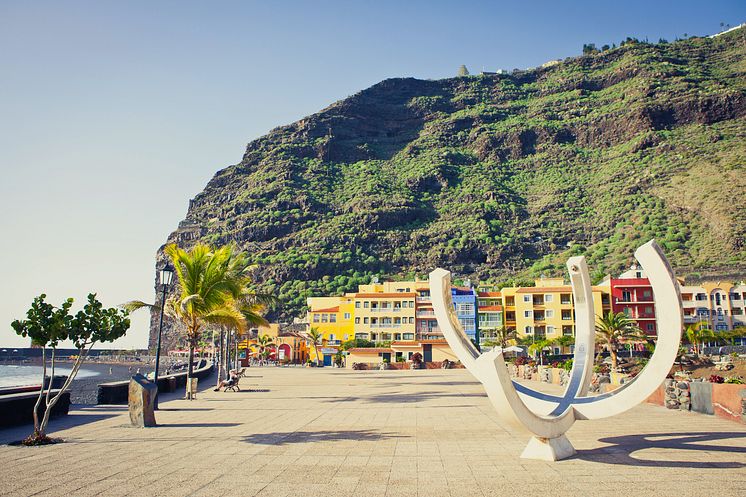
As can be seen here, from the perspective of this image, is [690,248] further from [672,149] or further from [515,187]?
[515,187]

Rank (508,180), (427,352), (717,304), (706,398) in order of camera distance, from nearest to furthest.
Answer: (706,398) < (427,352) < (717,304) < (508,180)

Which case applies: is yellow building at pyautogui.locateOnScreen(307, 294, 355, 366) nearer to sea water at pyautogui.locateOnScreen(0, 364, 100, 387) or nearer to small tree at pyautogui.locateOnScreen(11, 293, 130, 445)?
sea water at pyautogui.locateOnScreen(0, 364, 100, 387)

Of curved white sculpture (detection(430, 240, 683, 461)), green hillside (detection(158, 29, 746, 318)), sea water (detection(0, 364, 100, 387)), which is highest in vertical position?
green hillside (detection(158, 29, 746, 318))

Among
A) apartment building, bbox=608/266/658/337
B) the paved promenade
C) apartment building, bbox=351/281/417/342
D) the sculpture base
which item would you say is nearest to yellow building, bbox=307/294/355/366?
apartment building, bbox=351/281/417/342

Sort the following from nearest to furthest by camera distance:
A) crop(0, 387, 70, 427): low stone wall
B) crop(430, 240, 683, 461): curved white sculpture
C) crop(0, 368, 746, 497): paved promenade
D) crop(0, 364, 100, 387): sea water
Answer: crop(0, 368, 746, 497): paved promenade < crop(430, 240, 683, 461): curved white sculpture < crop(0, 387, 70, 427): low stone wall < crop(0, 364, 100, 387): sea water

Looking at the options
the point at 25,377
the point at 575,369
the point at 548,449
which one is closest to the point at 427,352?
the point at 575,369

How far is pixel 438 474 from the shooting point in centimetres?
705

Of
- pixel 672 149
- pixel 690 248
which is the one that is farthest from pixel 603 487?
pixel 672 149

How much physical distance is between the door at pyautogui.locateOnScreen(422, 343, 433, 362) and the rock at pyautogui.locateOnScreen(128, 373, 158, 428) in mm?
43838

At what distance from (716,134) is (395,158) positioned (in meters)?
75.9

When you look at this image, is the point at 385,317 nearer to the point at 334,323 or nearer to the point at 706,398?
the point at 334,323

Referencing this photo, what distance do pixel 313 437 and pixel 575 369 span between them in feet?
15.6

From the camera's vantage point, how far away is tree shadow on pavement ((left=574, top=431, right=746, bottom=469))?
7.37 metres

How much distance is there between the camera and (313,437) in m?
10.0
